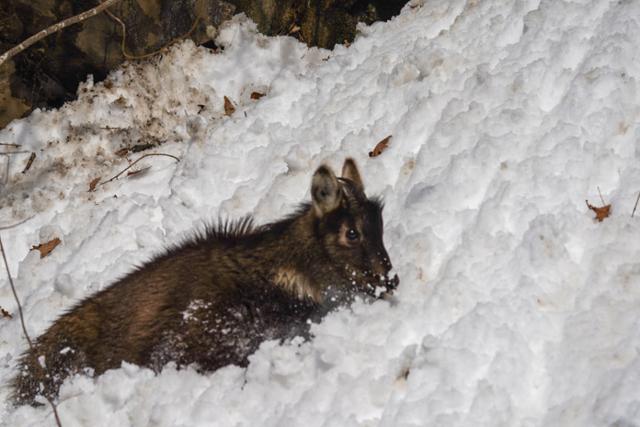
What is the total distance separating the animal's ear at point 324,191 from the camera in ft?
16.7

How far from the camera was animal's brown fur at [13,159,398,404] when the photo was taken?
196 inches

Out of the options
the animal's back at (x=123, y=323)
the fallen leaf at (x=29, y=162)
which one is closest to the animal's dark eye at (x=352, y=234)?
the animal's back at (x=123, y=323)

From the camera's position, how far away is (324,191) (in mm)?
5172

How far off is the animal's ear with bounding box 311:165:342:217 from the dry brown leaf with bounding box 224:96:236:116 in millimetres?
2571

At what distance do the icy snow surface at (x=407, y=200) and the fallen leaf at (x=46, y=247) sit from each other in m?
0.07

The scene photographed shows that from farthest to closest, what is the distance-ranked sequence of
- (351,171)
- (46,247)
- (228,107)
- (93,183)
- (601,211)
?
(228,107)
(93,183)
(46,247)
(351,171)
(601,211)

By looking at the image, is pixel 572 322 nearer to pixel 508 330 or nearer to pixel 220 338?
pixel 508 330

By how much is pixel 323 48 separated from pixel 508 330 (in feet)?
14.9

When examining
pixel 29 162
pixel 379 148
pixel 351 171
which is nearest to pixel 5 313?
pixel 29 162

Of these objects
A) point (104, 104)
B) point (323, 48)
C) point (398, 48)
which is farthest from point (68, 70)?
point (398, 48)

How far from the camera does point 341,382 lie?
435 cm

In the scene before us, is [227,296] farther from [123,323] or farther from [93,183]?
[93,183]

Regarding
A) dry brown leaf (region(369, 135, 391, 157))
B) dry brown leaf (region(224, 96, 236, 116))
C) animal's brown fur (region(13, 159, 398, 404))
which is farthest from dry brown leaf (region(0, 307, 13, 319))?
dry brown leaf (region(369, 135, 391, 157))

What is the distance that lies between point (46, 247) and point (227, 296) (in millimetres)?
2437
